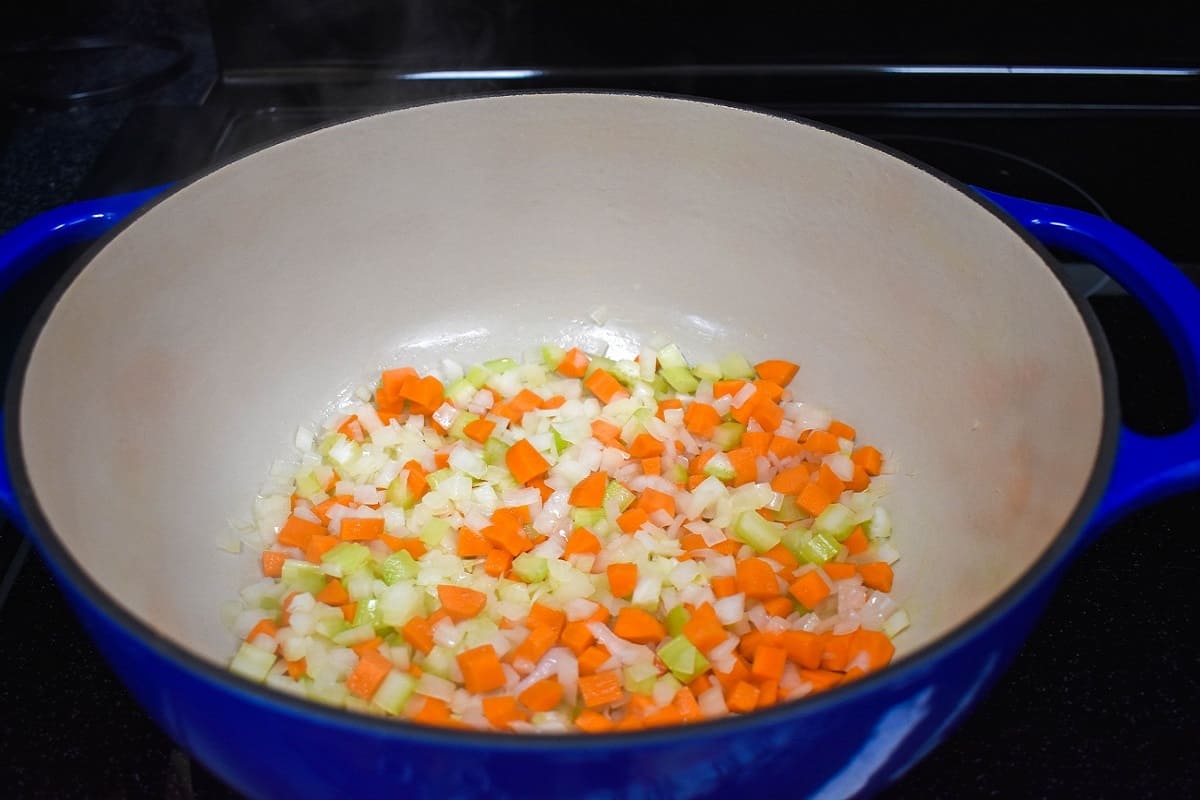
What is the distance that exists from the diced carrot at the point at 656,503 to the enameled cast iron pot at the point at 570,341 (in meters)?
0.24

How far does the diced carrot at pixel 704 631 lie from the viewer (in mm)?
968

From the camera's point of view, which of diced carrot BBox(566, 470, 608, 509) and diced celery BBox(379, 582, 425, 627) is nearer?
diced celery BBox(379, 582, 425, 627)

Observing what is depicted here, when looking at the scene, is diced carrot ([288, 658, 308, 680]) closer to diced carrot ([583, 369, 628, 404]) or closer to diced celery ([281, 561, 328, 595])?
diced celery ([281, 561, 328, 595])

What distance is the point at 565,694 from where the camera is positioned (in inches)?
37.5

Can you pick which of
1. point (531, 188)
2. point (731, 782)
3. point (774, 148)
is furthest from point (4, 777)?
point (774, 148)

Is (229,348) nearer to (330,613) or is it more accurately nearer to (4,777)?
(330,613)

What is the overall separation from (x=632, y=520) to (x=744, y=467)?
147mm

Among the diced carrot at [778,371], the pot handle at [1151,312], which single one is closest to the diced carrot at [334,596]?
the diced carrot at [778,371]

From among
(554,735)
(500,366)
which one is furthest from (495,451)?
(554,735)

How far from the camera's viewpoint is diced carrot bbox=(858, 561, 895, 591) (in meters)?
1.04

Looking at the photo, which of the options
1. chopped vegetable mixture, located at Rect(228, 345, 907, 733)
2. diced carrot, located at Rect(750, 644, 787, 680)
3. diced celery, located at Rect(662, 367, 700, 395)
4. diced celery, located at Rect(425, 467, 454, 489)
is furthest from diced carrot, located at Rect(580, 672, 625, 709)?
diced celery, located at Rect(662, 367, 700, 395)

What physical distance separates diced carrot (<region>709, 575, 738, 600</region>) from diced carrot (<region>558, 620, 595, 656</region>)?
133 mm

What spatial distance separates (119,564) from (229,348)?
33 cm

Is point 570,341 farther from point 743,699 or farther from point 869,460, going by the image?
point 743,699
